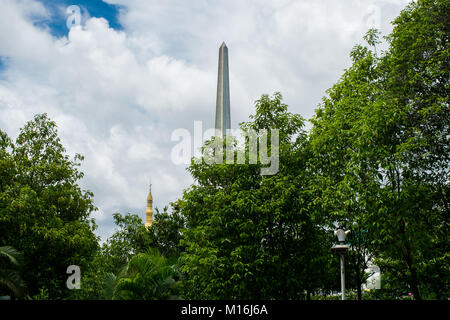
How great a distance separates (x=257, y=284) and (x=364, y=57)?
28.9 feet

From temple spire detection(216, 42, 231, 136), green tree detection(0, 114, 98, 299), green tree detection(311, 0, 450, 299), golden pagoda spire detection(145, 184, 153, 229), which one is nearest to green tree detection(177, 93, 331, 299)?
green tree detection(311, 0, 450, 299)

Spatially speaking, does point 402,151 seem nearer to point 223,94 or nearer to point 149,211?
point 223,94

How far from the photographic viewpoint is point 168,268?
14109 millimetres

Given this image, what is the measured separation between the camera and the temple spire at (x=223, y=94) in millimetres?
38500

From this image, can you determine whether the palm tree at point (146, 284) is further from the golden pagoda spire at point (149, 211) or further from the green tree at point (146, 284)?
the golden pagoda spire at point (149, 211)

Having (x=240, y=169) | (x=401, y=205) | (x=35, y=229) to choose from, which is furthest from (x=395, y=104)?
(x=35, y=229)

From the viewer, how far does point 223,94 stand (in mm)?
38281

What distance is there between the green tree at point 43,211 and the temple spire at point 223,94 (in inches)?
828

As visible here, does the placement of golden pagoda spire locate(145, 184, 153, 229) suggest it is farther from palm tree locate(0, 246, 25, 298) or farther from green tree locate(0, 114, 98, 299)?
palm tree locate(0, 246, 25, 298)

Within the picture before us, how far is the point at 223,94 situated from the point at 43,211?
78.5ft

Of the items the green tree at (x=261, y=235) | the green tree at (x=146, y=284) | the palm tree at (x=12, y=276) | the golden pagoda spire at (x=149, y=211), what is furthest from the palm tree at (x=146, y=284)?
the golden pagoda spire at (x=149, y=211)

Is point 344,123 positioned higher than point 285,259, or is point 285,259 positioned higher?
point 344,123
